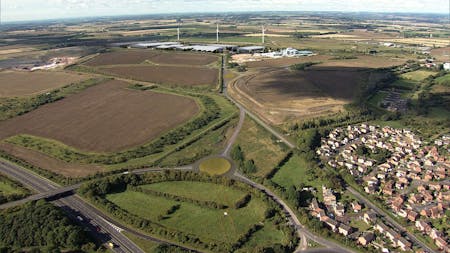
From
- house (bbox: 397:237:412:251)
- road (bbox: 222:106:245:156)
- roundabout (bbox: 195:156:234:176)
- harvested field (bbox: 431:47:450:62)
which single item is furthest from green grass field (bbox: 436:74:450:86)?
house (bbox: 397:237:412:251)

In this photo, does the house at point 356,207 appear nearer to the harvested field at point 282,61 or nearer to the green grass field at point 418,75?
the green grass field at point 418,75

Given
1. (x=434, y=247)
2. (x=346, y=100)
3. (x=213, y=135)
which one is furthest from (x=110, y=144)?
(x=346, y=100)

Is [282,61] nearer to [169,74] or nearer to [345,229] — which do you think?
[169,74]

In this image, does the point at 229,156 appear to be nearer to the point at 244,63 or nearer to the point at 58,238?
the point at 58,238

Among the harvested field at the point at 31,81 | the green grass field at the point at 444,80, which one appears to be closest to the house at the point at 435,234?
the green grass field at the point at 444,80

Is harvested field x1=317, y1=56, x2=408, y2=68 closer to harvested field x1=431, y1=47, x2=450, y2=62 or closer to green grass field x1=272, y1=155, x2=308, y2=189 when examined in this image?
harvested field x1=431, y1=47, x2=450, y2=62

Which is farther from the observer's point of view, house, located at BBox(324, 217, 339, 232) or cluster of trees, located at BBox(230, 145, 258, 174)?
cluster of trees, located at BBox(230, 145, 258, 174)

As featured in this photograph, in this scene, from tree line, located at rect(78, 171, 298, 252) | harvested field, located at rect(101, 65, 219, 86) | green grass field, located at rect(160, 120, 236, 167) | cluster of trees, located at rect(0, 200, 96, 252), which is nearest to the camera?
cluster of trees, located at rect(0, 200, 96, 252)

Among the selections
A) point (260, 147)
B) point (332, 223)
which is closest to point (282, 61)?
point (260, 147)
